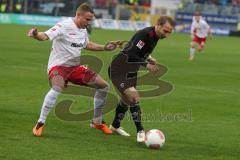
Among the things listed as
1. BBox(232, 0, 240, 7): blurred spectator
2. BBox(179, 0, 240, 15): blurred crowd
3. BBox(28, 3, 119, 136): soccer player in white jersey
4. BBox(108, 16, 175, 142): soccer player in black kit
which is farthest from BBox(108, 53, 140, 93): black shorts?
BBox(232, 0, 240, 7): blurred spectator

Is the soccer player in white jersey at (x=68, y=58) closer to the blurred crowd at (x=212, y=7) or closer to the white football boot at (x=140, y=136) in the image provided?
the white football boot at (x=140, y=136)

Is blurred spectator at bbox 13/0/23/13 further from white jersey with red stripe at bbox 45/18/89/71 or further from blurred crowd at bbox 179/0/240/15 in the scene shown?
white jersey with red stripe at bbox 45/18/89/71

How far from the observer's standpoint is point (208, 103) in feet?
54.8

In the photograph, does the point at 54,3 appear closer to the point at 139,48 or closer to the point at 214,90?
the point at 214,90

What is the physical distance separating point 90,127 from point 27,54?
17032 mm

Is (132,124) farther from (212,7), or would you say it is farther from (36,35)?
(212,7)

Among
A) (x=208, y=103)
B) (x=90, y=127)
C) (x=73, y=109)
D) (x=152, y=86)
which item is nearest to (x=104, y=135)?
(x=90, y=127)

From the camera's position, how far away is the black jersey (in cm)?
1109

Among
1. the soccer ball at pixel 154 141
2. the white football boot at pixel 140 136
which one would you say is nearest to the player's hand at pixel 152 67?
the white football boot at pixel 140 136

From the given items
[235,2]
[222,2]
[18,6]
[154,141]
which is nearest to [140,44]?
[154,141]

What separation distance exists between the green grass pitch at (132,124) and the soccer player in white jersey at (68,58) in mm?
653

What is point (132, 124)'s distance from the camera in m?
13.1

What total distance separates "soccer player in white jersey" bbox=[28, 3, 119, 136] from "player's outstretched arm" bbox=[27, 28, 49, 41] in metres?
0.05

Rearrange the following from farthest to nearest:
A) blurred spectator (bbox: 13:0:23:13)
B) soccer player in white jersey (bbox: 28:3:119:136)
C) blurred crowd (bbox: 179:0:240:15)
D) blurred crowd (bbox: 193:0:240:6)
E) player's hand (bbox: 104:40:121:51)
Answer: blurred crowd (bbox: 193:0:240:6), blurred crowd (bbox: 179:0:240:15), blurred spectator (bbox: 13:0:23:13), player's hand (bbox: 104:40:121:51), soccer player in white jersey (bbox: 28:3:119:136)
